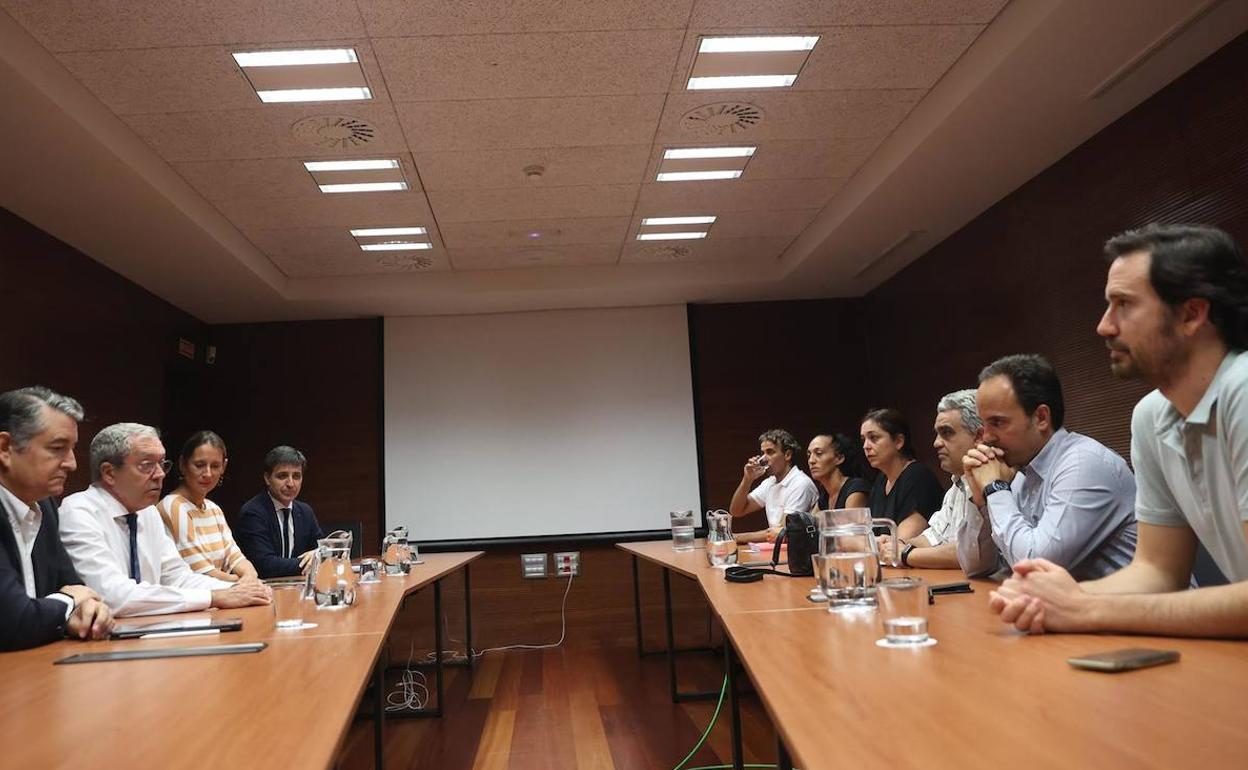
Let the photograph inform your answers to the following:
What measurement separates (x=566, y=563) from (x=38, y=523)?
4545 mm

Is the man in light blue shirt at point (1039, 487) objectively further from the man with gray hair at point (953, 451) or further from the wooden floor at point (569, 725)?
the wooden floor at point (569, 725)

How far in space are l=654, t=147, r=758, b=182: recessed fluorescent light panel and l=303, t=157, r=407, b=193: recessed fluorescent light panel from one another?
142 cm

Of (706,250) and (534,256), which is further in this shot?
(706,250)

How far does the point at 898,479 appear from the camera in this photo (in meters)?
3.53

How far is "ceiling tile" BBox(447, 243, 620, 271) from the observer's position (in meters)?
5.60

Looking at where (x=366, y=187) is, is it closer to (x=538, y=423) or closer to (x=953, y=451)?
(x=538, y=423)

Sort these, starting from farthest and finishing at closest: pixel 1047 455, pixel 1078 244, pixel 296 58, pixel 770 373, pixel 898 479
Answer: pixel 770 373
pixel 1078 244
pixel 898 479
pixel 296 58
pixel 1047 455

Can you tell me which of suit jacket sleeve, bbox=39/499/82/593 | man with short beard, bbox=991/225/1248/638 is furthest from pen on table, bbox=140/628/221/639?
man with short beard, bbox=991/225/1248/638

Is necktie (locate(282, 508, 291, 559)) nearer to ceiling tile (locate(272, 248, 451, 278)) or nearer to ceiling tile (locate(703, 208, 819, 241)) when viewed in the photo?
ceiling tile (locate(272, 248, 451, 278))

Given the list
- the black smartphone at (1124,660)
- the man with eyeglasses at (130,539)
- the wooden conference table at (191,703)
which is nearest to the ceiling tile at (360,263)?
the man with eyeglasses at (130,539)

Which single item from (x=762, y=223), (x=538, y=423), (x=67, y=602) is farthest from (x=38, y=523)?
(x=538, y=423)

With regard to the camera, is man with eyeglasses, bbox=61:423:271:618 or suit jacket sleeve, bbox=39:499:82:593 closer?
suit jacket sleeve, bbox=39:499:82:593

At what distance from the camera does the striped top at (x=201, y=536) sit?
351 cm

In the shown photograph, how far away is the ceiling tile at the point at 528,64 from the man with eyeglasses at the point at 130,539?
5.63 ft
